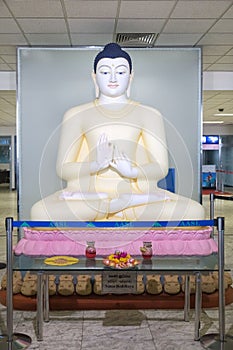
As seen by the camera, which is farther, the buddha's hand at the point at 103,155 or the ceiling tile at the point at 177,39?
the ceiling tile at the point at 177,39

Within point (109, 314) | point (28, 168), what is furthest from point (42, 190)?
point (109, 314)

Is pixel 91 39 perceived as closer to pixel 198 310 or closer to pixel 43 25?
pixel 43 25

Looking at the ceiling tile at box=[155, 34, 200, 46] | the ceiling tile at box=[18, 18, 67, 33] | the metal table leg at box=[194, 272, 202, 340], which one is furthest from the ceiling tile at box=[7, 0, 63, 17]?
the metal table leg at box=[194, 272, 202, 340]

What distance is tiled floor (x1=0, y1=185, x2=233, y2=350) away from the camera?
3.53m

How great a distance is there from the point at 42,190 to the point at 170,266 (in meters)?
2.93

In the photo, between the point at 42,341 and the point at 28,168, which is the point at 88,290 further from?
the point at 28,168

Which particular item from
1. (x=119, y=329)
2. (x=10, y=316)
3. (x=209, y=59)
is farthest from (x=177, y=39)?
(x=10, y=316)

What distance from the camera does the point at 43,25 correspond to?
5.07 meters

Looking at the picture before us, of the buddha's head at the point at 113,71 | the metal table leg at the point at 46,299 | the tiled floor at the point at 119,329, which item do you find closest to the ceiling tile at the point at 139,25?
the buddha's head at the point at 113,71

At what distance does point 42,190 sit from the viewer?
19.6ft

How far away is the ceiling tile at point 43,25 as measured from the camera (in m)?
4.89

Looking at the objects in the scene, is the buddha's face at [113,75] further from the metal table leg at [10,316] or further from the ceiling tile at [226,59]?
the metal table leg at [10,316]

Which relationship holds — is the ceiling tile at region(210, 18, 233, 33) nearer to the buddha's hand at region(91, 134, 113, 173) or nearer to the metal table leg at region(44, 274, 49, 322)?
the buddha's hand at region(91, 134, 113, 173)

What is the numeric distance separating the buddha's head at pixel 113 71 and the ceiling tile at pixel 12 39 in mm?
983
